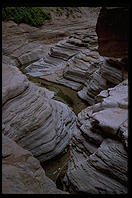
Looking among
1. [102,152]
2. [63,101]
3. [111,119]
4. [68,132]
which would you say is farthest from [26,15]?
[102,152]

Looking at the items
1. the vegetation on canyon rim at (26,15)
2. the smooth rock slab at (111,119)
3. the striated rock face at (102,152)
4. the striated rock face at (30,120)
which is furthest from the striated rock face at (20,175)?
the vegetation on canyon rim at (26,15)

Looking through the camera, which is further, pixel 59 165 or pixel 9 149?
pixel 59 165

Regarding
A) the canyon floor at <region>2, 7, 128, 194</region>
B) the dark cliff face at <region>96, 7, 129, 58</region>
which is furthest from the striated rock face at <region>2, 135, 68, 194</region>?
the dark cliff face at <region>96, 7, 129, 58</region>

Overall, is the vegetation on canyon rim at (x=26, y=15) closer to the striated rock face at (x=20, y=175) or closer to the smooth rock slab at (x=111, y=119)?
the smooth rock slab at (x=111, y=119)

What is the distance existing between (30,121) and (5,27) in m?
11.3

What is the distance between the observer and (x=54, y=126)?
656 centimetres

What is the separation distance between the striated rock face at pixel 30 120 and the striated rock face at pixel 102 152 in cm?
104

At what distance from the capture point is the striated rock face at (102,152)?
4.04m

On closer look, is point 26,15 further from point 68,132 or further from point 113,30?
point 113,30

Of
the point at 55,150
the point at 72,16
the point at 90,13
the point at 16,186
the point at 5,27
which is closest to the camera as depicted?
the point at 16,186

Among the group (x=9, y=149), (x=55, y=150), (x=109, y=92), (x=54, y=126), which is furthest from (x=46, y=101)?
(x=9, y=149)

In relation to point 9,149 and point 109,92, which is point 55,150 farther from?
point 9,149

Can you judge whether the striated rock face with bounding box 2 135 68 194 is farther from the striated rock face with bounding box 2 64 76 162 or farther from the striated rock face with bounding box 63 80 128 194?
the striated rock face with bounding box 2 64 76 162

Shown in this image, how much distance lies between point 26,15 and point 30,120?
502 inches
